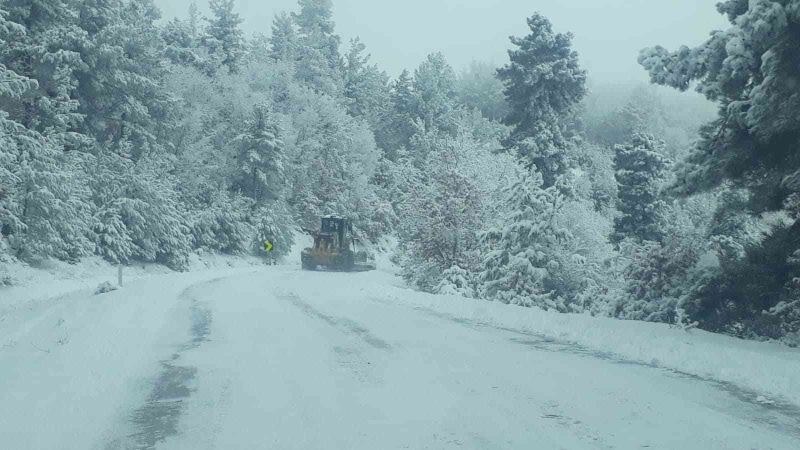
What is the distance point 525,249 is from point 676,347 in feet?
43.9

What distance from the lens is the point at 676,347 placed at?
998 centimetres

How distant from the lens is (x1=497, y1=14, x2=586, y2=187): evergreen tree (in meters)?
30.4

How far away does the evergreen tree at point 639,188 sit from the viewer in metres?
33.8

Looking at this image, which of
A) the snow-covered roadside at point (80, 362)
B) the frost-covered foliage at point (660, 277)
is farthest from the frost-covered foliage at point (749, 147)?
the snow-covered roadside at point (80, 362)

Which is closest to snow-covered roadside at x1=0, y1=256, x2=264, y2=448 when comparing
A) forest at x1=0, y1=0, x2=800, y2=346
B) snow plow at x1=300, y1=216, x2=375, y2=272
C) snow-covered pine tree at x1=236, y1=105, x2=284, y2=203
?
forest at x1=0, y1=0, x2=800, y2=346

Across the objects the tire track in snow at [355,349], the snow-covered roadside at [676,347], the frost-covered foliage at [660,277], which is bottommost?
the tire track in snow at [355,349]

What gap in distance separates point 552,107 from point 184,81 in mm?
36648

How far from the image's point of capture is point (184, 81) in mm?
57281

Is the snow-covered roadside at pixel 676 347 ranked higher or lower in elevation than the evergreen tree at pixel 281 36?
lower

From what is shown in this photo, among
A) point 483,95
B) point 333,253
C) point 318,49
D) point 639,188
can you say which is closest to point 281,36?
point 318,49

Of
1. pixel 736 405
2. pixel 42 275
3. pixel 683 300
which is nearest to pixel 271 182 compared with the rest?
pixel 42 275

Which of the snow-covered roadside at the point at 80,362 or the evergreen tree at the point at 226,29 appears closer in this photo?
the snow-covered roadside at the point at 80,362

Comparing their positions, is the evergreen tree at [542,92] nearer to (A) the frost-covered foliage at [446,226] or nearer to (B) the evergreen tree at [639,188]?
(A) the frost-covered foliage at [446,226]

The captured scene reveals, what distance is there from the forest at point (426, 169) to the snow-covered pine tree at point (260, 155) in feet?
0.56
